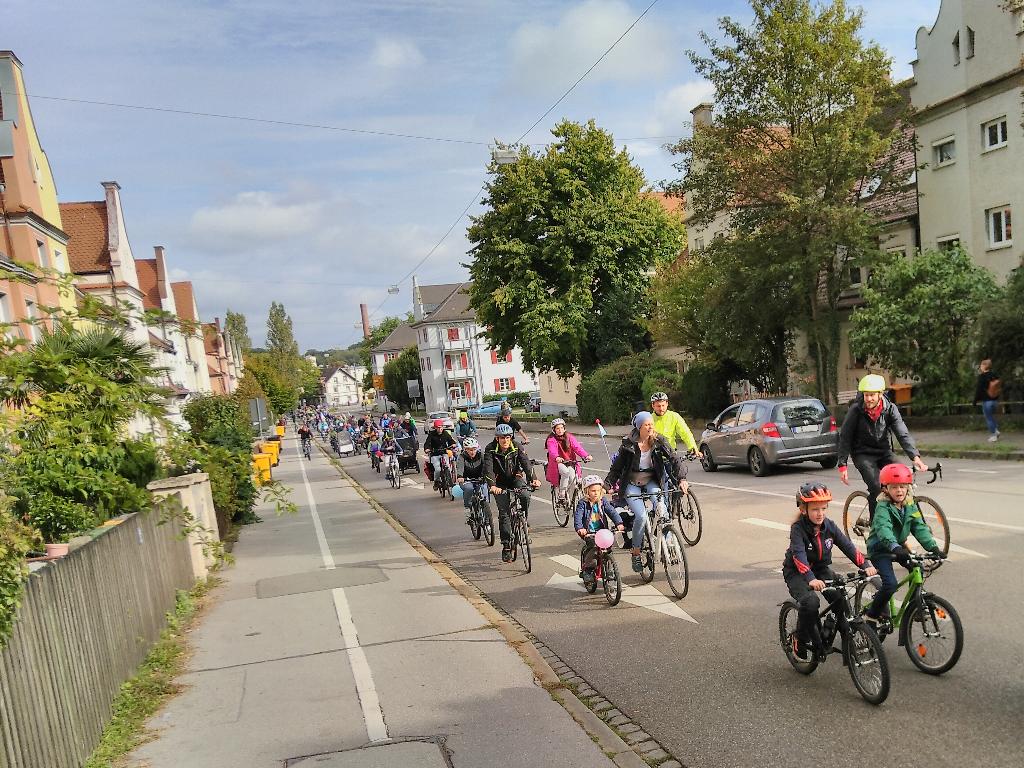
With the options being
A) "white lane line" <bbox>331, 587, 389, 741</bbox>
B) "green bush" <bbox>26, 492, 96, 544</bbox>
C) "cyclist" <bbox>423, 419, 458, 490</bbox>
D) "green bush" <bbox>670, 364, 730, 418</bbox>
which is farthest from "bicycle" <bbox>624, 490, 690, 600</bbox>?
"green bush" <bbox>670, 364, 730, 418</bbox>

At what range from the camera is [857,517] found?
374 inches

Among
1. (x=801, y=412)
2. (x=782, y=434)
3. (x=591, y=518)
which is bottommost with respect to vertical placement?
(x=782, y=434)

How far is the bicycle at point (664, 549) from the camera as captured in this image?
8.27 metres

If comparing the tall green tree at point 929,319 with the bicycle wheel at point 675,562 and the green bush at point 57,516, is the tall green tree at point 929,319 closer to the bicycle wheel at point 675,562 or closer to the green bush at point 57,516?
the bicycle wheel at point 675,562

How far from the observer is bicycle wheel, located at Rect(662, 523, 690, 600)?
8.22 m

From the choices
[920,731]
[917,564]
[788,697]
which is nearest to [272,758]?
[788,697]

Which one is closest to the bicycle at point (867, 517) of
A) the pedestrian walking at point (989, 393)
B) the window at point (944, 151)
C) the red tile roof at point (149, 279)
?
the pedestrian walking at point (989, 393)

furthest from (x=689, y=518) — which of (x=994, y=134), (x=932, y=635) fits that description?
(x=994, y=134)

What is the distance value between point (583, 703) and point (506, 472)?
5.26 metres

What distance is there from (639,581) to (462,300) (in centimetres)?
8702

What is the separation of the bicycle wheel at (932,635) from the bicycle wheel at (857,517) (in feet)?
12.6

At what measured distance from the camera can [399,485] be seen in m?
26.3

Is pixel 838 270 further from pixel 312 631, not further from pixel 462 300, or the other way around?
pixel 462 300

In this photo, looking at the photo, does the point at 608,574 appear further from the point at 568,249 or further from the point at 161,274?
the point at 161,274
